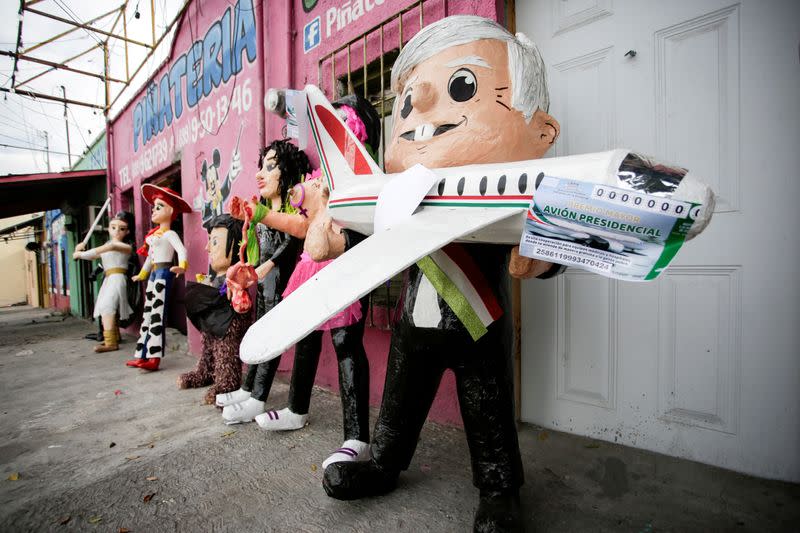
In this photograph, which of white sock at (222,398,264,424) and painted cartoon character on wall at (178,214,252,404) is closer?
white sock at (222,398,264,424)

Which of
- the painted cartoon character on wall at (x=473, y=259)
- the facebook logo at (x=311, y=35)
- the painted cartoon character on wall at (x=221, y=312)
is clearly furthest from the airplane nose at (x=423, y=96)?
the facebook logo at (x=311, y=35)

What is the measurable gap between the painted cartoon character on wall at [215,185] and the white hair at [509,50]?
2.53 metres

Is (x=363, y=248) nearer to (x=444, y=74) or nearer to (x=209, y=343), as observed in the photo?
(x=444, y=74)

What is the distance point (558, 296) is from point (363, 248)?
1299 mm

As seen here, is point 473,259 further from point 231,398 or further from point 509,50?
point 231,398

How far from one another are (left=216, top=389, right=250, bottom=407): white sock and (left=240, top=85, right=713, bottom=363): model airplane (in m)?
1.66

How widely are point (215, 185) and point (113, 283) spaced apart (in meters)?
2.18

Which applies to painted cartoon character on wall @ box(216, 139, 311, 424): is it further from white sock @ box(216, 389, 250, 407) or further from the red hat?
the red hat

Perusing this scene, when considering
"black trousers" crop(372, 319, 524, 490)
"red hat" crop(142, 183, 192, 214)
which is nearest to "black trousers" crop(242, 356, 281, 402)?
"black trousers" crop(372, 319, 524, 490)

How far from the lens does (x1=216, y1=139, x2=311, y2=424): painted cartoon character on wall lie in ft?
6.95

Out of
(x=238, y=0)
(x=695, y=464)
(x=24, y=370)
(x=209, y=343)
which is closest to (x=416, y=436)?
(x=695, y=464)

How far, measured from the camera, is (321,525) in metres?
1.26

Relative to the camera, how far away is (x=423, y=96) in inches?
44.6

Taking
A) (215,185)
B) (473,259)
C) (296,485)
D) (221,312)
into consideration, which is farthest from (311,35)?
(296,485)
